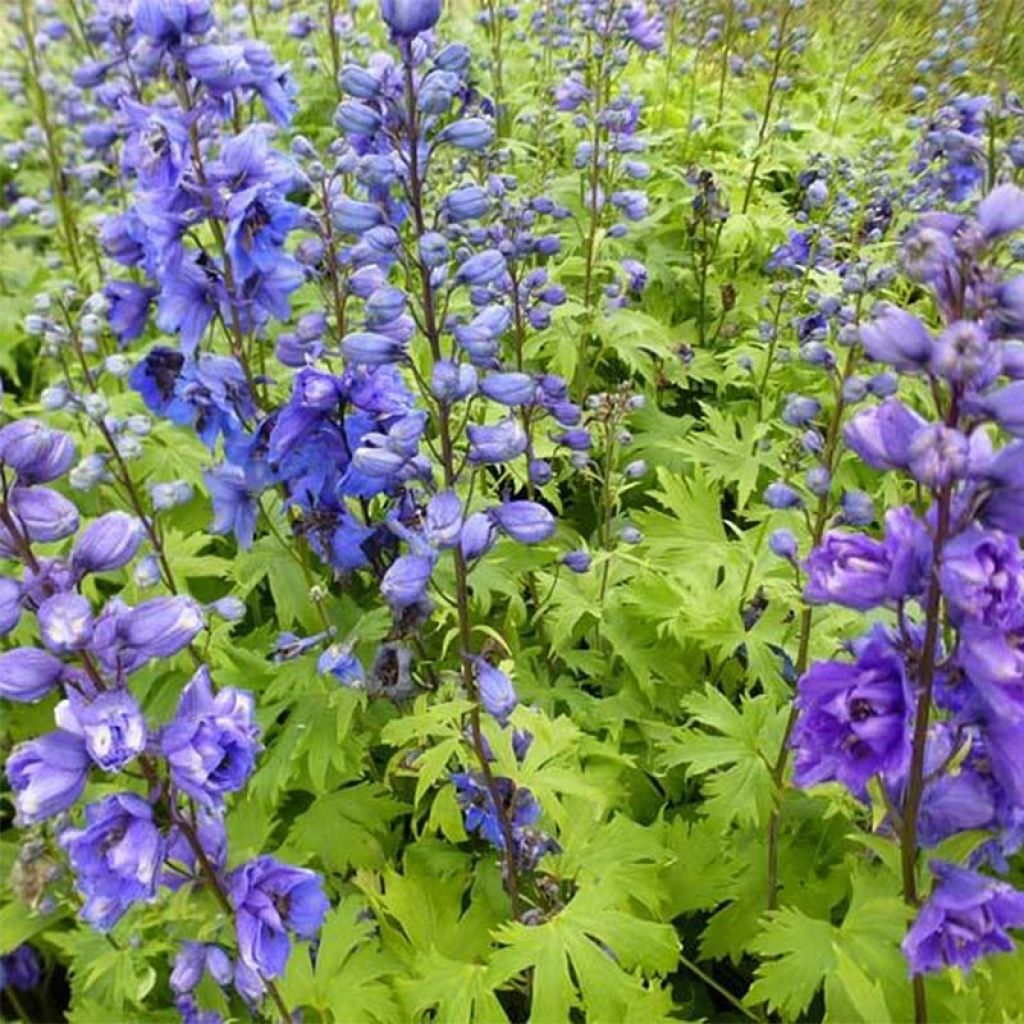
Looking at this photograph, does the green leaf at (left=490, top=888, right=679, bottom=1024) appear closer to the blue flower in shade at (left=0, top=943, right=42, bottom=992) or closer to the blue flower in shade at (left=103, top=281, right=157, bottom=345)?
the blue flower in shade at (left=0, top=943, right=42, bottom=992)

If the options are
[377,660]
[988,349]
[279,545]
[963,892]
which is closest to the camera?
[988,349]

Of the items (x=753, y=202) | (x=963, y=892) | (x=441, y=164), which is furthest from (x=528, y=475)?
(x=753, y=202)

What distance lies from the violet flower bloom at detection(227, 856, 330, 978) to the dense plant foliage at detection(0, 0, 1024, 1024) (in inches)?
0.4

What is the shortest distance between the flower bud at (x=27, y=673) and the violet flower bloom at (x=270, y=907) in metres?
0.61

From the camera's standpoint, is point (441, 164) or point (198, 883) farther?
point (441, 164)

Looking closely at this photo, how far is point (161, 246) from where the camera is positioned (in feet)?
9.57

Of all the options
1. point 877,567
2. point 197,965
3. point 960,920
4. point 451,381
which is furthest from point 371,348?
point 960,920

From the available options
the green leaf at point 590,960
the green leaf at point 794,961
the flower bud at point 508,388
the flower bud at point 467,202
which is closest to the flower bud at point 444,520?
the flower bud at point 508,388

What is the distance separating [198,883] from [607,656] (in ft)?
5.59

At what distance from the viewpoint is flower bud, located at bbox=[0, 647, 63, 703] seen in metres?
1.92

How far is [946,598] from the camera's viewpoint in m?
1.62

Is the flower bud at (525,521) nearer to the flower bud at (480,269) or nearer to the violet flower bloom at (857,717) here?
the flower bud at (480,269)

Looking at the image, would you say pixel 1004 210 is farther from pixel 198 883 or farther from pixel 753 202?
pixel 753 202

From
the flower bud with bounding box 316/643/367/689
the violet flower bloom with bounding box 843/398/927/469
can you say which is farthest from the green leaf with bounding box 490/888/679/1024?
the violet flower bloom with bounding box 843/398/927/469
